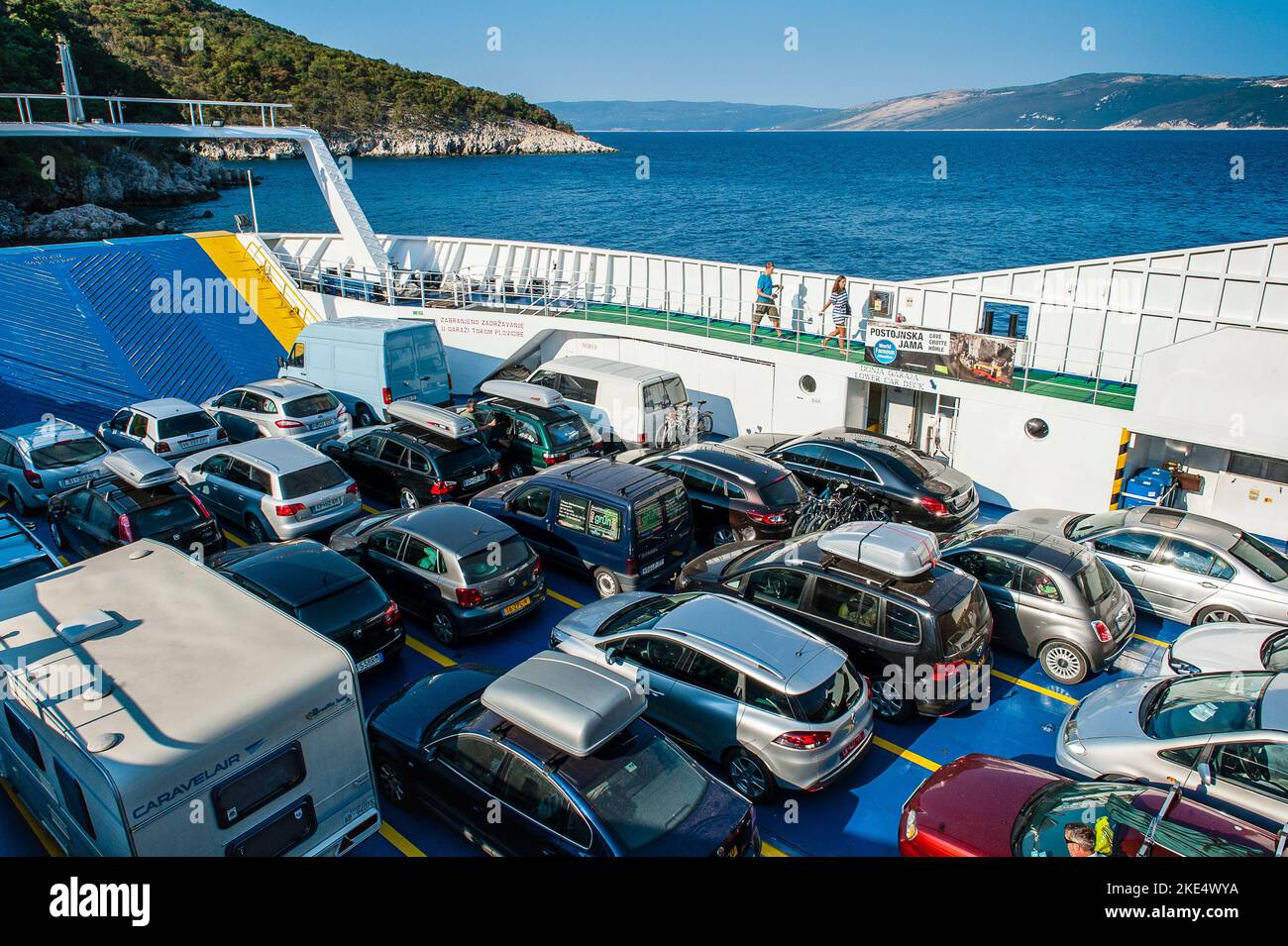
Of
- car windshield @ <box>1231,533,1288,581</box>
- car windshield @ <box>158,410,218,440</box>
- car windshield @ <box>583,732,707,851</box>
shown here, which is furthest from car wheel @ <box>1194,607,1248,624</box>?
car windshield @ <box>158,410,218,440</box>

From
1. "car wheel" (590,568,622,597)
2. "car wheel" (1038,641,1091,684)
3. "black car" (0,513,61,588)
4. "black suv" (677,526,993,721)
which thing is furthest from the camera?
"car wheel" (590,568,622,597)

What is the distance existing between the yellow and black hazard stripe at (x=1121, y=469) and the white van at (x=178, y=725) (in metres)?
12.0

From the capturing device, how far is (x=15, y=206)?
196 ft

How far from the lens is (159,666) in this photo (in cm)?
590

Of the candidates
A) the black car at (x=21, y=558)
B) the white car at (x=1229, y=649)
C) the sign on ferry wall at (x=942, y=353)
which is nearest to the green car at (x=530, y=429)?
the sign on ferry wall at (x=942, y=353)

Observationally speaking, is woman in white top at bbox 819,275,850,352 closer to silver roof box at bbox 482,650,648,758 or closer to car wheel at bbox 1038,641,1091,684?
car wheel at bbox 1038,641,1091,684

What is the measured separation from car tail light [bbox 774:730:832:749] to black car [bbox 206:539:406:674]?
185 inches

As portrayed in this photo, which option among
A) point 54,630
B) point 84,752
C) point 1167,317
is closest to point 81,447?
point 54,630

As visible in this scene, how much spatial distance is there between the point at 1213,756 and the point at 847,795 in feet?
9.83

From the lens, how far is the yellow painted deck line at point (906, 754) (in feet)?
26.9

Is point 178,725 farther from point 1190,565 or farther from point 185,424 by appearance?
point 1190,565

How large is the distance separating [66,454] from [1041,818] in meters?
14.7

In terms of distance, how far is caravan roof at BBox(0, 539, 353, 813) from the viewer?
17.2ft
